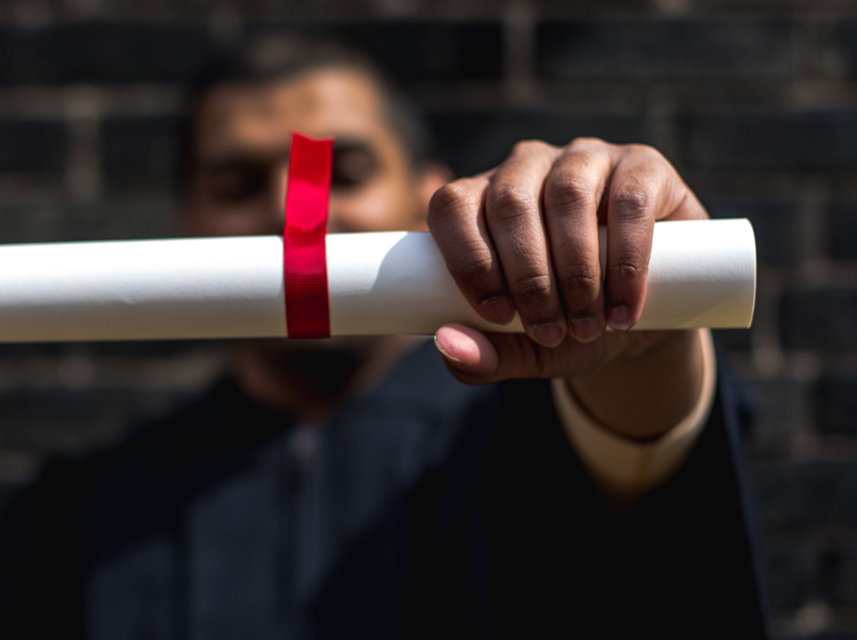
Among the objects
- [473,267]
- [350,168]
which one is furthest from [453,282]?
[350,168]

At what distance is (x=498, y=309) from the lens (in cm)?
31

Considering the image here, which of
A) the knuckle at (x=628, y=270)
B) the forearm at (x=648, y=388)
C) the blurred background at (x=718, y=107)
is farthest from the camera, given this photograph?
the blurred background at (x=718, y=107)

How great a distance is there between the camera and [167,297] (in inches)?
12.2

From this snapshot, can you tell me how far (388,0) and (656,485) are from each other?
621 mm

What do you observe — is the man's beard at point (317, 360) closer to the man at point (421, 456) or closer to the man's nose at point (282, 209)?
the man at point (421, 456)

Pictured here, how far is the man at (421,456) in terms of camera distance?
0.32 meters

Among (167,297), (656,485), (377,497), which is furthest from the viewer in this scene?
(377,497)

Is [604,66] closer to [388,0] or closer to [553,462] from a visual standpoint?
[388,0]

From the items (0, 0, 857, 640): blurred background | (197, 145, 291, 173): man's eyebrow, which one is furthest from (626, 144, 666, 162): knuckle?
(197, 145, 291, 173): man's eyebrow

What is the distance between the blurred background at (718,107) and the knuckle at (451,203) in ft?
1.63

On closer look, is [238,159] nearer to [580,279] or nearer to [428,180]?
[428,180]

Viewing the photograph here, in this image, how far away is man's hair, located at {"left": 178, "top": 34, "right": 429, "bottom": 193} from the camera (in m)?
0.81

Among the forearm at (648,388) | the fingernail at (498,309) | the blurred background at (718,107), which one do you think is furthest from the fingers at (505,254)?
the blurred background at (718,107)

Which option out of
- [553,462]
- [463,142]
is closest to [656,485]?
[553,462]
